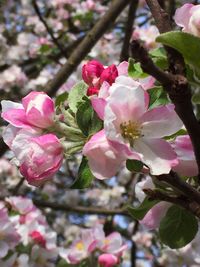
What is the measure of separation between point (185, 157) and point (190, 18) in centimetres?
22

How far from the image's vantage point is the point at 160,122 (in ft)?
2.72

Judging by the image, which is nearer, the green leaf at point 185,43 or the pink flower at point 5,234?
the green leaf at point 185,43

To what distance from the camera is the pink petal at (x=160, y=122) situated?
32.9 inches

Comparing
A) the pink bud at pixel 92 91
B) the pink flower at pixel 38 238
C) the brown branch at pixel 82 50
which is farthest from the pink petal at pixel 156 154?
the brown branch at pixel 82 50

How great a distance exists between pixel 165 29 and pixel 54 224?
16.6 feet

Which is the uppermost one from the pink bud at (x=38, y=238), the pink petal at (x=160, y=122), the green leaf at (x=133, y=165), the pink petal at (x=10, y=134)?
the pink petal at (x=10, y=134)

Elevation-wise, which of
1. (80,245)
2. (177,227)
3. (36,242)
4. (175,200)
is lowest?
(36,242)

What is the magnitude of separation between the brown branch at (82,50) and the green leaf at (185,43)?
1876 millimetres

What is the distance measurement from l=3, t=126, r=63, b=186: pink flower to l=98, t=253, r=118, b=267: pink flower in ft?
3.19

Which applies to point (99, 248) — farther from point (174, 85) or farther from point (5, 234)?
point (174, 85)

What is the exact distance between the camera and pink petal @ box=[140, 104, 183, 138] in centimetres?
83

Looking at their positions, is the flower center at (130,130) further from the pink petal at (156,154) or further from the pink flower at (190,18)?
the pink flower at (190,18)

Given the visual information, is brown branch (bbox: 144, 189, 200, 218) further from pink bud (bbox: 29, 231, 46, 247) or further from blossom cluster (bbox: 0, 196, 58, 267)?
pink bud (bbox: 29, 231, 46, 247)

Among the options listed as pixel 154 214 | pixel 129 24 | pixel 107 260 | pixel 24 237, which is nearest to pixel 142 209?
pixel 154 214
